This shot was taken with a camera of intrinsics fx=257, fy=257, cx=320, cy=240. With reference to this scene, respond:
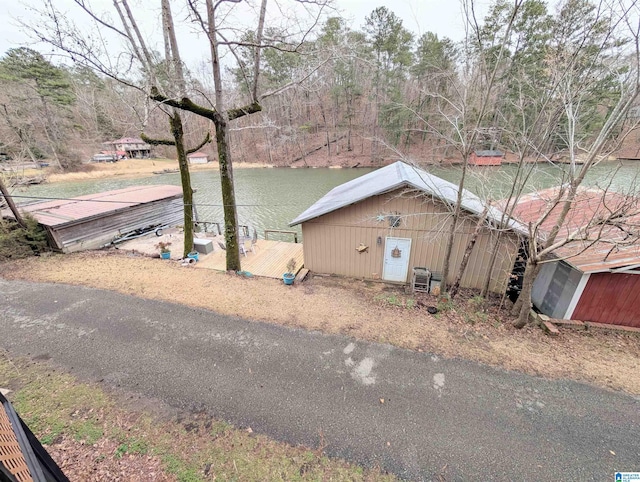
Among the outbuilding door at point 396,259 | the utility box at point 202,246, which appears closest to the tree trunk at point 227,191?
the utility box at point 202,246

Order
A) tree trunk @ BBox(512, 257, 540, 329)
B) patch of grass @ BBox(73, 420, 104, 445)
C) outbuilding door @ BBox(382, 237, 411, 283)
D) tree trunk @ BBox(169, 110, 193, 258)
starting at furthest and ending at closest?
1. tree trunk @ BBox(169, 110, 193, 258)
2. outbuilding door @ BBox(382, 237, 411, 283)
3. tree trunk @ BBox(512, 257, 540, 329)
4. patch of grass @ BBox(73, 420, 104, 445)

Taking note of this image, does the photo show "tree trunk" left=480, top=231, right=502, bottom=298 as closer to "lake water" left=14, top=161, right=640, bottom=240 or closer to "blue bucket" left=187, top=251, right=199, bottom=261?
"lake water" left=14, top=161, right=640, bottom=240

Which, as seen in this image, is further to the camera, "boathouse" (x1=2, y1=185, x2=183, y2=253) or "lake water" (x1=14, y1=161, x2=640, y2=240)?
"lake water" (x1=14, y1=161, x2=640, y2=240)

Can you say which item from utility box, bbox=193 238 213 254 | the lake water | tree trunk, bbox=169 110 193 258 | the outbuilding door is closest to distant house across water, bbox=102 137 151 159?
the lake water

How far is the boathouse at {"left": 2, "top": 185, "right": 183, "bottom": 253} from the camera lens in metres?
11.1

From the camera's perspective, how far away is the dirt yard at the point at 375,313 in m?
5.45

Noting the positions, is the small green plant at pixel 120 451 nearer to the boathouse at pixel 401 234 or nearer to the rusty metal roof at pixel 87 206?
the boathouse at pixel 401 234

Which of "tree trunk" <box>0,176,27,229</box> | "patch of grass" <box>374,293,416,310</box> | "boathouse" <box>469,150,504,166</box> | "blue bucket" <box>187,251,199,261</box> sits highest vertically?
"boathouse" <box>469,150,504,166</box>

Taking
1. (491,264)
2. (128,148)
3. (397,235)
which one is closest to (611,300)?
(491,264)

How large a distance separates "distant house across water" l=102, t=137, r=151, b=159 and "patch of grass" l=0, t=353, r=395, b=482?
179 ft

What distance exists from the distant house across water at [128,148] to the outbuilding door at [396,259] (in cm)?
5417

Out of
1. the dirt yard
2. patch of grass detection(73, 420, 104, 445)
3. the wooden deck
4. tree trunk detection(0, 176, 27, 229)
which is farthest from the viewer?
the wooden deck

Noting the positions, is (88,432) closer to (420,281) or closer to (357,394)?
(357,394)

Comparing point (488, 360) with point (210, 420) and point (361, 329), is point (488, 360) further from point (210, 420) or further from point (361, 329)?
point (210, 420)
